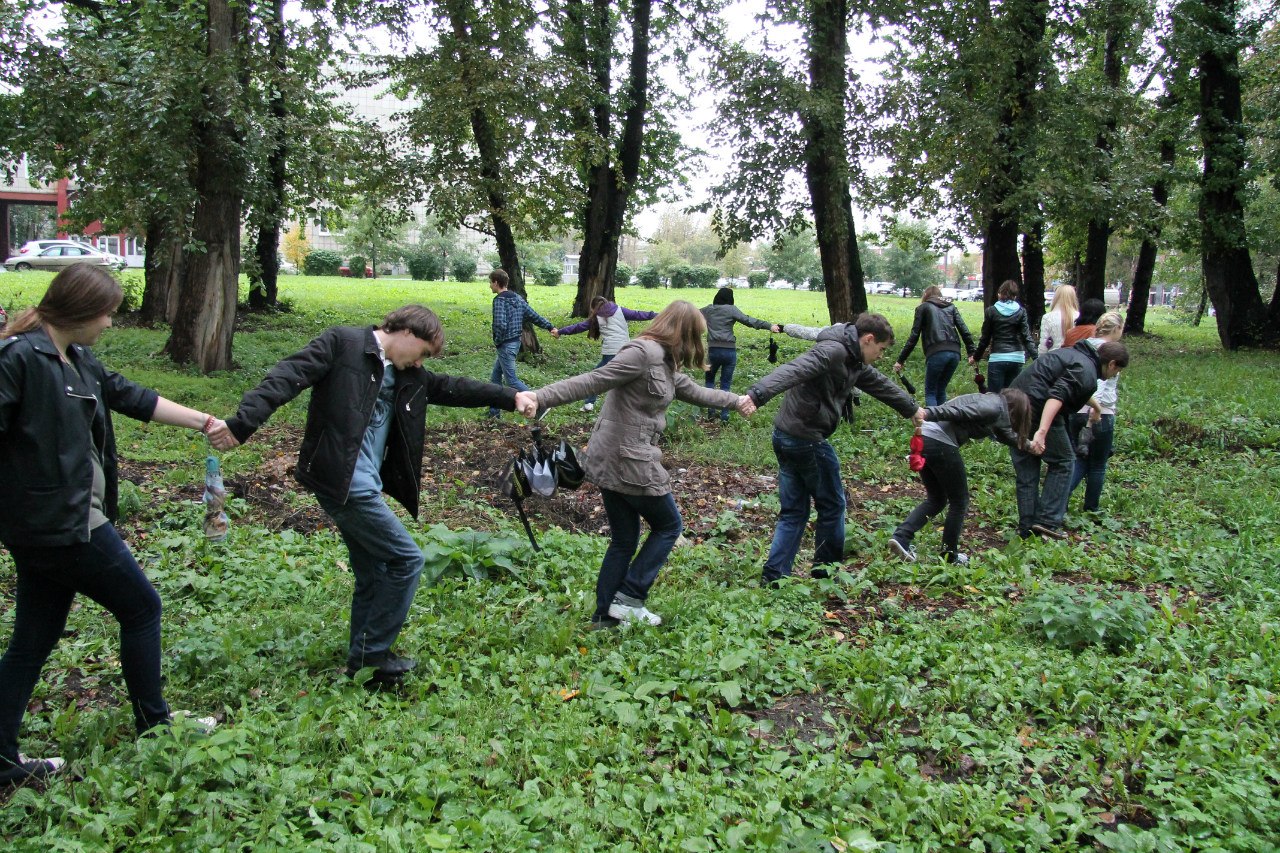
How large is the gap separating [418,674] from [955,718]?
8.61ft

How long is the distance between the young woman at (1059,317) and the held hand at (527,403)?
640cm

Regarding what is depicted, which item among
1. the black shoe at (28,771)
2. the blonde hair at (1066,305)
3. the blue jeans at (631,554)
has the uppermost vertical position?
the blonde hair at (1066,305)

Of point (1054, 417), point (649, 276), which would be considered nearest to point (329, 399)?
point (1054, 417)

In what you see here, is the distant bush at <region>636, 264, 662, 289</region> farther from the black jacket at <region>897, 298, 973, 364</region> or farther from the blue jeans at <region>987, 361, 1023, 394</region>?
the blue jeans at <region>987, 361, 1023, 394</region>

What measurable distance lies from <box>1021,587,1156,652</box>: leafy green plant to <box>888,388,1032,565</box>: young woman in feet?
4.36

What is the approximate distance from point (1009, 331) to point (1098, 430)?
2.92 metres

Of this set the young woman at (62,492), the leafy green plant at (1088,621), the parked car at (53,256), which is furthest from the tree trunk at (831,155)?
the parked car at (53,256)

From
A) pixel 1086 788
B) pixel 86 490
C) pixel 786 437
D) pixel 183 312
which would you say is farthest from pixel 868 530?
pixel 183 312

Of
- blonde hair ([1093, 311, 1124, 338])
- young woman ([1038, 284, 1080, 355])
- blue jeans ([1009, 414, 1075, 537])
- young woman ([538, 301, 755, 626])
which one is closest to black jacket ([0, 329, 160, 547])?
young woman ([538, 301, 755, 626])

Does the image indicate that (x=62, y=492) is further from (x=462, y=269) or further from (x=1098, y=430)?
(x=462, y=269)

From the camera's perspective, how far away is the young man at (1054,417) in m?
7.14

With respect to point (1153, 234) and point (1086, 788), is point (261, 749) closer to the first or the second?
point (1086, 788)

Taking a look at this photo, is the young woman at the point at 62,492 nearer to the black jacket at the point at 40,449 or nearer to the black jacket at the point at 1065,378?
the black jacket at the point at 40,449

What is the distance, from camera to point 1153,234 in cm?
1664
